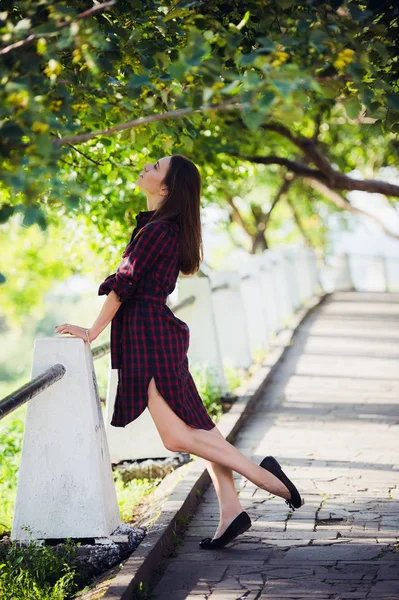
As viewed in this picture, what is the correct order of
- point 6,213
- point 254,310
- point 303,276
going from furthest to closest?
point 303,276, point 254,310, point 6,213

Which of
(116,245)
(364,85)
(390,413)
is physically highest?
(364,85)

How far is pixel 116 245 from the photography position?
32.0 feet

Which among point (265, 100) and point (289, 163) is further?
point (289, 163)

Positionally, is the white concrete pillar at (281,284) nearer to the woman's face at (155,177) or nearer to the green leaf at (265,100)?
the woman's face at (155,177)

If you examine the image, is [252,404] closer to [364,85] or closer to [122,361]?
[122,361]

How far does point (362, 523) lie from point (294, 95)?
120 inches

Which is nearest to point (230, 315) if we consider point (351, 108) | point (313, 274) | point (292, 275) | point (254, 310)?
point (254, 310)

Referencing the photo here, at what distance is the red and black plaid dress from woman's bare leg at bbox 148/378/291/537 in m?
0.04

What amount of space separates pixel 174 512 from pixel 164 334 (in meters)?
1.23

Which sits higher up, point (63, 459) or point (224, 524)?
point (63, 459)

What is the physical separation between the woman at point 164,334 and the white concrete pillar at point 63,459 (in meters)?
0.16

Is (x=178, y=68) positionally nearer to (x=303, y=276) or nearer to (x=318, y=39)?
(x=318, y=39)

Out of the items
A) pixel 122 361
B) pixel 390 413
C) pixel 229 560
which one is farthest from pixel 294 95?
pixel 390 413

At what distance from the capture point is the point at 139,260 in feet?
16.0
